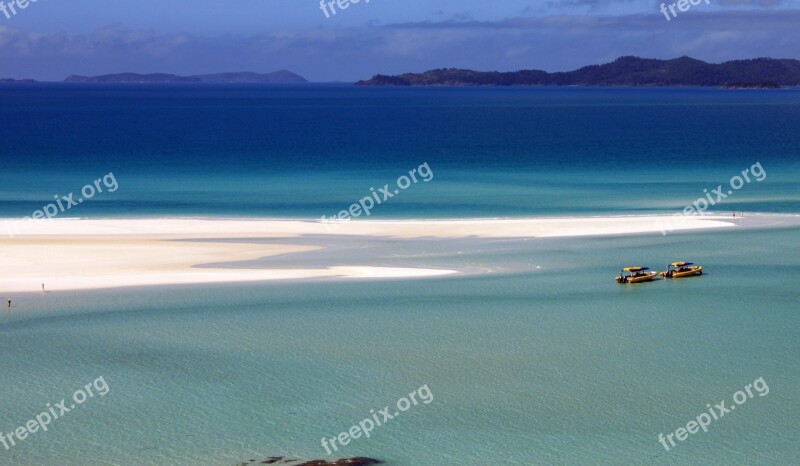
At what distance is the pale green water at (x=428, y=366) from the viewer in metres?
21.4

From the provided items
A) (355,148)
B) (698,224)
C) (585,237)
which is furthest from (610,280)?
(355,148)

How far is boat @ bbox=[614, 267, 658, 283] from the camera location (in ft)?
117

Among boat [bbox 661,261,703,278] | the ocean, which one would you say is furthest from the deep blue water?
boat [bbox 661,261,703,278]

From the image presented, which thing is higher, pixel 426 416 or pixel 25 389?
pixel 25 389

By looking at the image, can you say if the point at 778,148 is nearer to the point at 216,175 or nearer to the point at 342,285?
the point at 216,175

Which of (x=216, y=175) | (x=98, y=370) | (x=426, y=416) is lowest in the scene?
(x=426, y=416)

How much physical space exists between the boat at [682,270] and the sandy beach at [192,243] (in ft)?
25.2

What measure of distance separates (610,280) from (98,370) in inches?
709

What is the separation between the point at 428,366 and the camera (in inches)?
1037

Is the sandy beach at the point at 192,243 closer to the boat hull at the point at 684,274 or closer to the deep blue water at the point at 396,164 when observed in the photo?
the deep blue water at the point at 396,164

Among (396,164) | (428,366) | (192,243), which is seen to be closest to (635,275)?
(428,366)

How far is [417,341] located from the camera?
2866cm

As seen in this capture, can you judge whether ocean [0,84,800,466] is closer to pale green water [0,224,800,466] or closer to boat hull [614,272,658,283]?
pale green water [0,224,800,466]

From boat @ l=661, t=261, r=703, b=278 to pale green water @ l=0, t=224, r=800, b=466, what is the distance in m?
0.49
